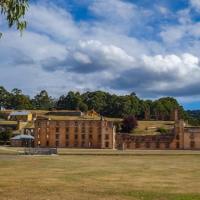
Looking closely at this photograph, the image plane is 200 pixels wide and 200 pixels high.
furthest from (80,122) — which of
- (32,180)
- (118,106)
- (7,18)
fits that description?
(7,18)

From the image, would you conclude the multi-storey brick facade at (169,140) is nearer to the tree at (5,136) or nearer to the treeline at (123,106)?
the tree at (5,136)

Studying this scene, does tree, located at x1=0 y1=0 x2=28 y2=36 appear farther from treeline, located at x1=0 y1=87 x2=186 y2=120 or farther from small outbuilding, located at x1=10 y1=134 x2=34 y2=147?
treeline, located at x1=0 y1=87 x2=186 y2=120

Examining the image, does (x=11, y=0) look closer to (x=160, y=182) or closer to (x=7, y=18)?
(x=7, y=18)

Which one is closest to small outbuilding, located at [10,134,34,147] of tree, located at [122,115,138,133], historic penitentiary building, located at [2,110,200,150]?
historic penitentiary building, located at [2,110,200,150]

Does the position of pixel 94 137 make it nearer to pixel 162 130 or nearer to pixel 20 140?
pixel 20 140

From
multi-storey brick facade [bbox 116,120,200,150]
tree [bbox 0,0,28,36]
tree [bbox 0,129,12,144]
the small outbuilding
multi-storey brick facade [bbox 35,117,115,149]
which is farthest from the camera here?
multi-storey brick facade [bbox 116,120,200,150]

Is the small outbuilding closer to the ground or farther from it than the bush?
closer to the ground

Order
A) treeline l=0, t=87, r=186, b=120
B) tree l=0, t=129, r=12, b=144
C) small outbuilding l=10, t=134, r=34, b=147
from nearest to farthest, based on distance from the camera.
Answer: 1. small outbuilding l=10, t=134, r=34, b=147
2. tree l=0, t=129, r=12, b=144
3. treeline l=0, t=87, r=186, b=120

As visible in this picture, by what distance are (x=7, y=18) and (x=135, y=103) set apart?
169908 millimetres

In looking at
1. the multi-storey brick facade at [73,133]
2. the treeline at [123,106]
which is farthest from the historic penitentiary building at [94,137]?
the treeline at [123,106]

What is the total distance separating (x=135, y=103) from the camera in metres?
187

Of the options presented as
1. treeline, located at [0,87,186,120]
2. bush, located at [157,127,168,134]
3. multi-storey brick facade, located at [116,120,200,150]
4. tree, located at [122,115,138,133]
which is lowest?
multi-storey brick facade, located at [116,120,200,150]

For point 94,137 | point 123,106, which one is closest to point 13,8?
point 94,137

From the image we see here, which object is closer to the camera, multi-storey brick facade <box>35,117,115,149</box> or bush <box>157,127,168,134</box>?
multi-storey brick facade <box>35,117,115,149</box>
